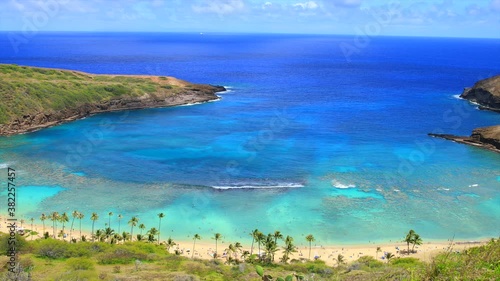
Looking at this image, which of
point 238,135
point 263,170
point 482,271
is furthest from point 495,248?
point 238,135

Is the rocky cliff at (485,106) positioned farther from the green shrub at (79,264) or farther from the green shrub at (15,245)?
the green shrub at (15,245)

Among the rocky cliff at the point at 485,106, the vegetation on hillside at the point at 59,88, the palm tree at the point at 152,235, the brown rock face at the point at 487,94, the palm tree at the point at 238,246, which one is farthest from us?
the brown rock face at the point at 487,94

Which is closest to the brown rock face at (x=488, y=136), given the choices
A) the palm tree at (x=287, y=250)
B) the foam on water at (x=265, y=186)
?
the foam on water at (x=265, y=186)

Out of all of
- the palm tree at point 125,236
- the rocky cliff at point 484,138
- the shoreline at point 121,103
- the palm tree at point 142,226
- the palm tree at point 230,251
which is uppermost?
the shoreline at point 121,103

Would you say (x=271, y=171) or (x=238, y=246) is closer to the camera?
(x=238, y=246)

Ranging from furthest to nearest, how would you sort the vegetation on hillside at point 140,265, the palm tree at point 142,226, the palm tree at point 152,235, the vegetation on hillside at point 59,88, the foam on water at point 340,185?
the vegetation on hillside at point 59,88 < the foam on water at point 340,185 < the palm tree at point 142,226 < the palm tree at point 152,235 < the vegetation on hillside at point 140,265

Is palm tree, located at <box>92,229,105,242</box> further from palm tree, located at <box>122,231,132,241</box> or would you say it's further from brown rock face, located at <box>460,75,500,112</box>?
brown rock face, located at <box>460,75,500,112</box>

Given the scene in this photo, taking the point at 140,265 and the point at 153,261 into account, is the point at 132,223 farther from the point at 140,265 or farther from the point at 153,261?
the point at 140,265

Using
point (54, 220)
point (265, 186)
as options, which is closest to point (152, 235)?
point (54, 220)
